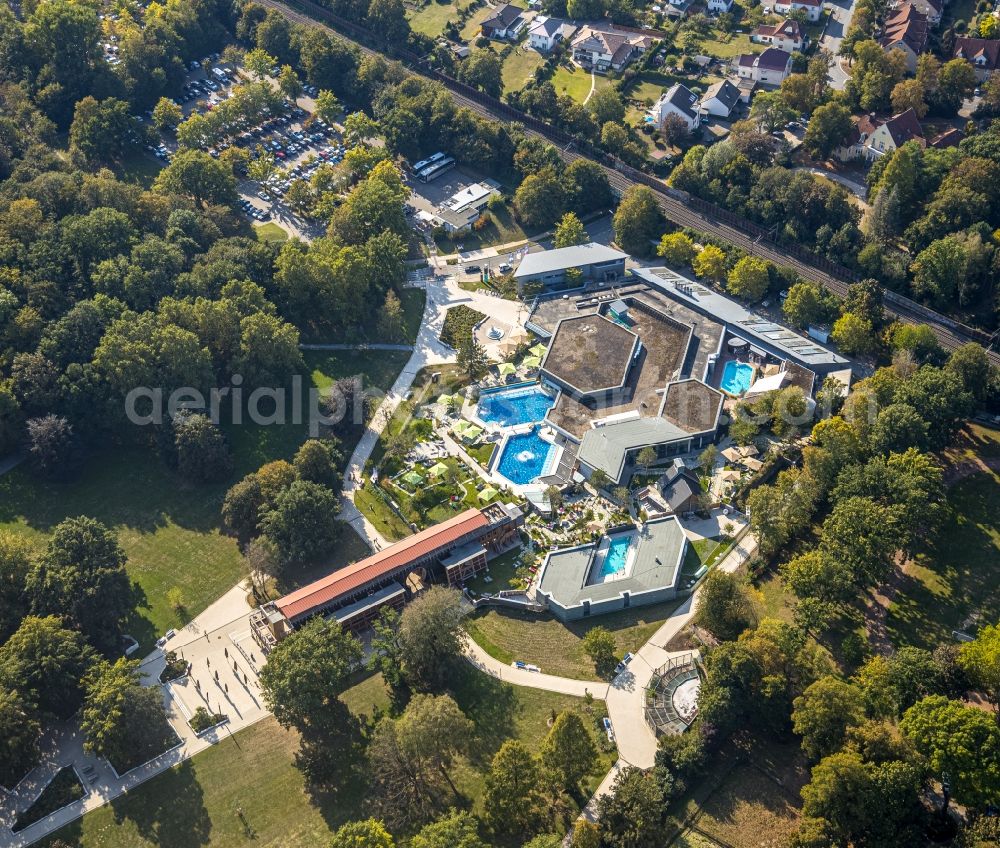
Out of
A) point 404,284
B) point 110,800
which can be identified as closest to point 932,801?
point 110,800

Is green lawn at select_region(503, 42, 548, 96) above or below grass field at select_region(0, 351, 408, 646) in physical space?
above

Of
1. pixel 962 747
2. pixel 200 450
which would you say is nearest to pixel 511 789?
pixel 962 747

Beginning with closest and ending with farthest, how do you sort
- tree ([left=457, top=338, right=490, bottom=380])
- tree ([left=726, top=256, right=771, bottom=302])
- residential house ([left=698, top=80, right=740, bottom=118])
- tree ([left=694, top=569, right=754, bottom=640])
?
1. tree ([left=694, top=569, right=754, bottom=640])
2. tree ([left=457, top=338, right=490, bottom=380])
3. tree ([left=726, top=256, right=771, bottom=302])
4. residential house ([left=698, top=80, right=740, bottom=118])

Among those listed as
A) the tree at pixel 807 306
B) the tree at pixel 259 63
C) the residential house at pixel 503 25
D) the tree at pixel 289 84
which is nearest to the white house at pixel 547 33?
the residential house at pixel 503 25

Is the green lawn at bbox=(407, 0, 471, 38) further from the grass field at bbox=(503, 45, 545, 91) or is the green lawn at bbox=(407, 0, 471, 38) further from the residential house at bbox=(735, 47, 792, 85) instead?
the residential house at bbox=(735, 47, 792, 85)

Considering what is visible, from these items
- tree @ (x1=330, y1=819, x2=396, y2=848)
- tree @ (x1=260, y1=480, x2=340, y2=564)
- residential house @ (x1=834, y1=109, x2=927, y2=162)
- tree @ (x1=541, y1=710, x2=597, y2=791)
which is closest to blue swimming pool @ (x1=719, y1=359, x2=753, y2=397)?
residential house @ (x1=834, y1=109, x2=927, y2=162)

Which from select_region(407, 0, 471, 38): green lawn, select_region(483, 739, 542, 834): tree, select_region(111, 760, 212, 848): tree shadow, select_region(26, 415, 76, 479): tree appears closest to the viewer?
select_region(483, 739, 542, 834): tree

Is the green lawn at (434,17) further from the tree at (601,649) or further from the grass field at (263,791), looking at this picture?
the grass field at (263,791)

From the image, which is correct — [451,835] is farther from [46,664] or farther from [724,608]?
[46,664]
